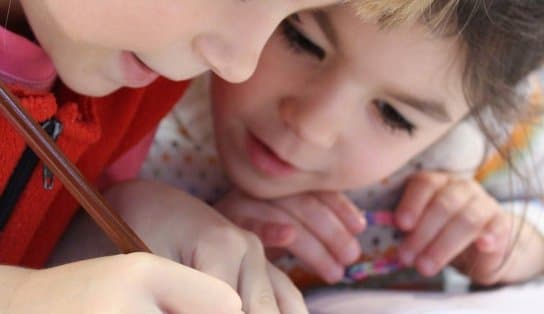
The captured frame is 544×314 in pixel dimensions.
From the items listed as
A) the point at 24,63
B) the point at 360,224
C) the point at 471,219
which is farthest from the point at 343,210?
the point at 24,63

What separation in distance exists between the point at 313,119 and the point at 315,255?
0.54 ft

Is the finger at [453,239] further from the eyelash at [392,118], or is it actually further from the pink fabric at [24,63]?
the pink fabric at [24,63]

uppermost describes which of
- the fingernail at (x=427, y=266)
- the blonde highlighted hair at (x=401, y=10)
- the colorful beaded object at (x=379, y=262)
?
the blonde highlighted hair at (x=401, y=10)

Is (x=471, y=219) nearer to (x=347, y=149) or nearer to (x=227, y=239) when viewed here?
(x=347, y=149)

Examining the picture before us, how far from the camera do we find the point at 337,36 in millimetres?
570

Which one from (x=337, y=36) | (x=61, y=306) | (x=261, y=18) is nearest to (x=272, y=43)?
(x=337, y=36)

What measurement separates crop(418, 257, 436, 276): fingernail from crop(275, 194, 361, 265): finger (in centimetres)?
7

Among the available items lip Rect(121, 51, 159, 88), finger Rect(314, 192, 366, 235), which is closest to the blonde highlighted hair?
lip Rect(121, 51, 159, 88)

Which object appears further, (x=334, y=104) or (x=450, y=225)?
(x=450, y=225)

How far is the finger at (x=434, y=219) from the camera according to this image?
751mm

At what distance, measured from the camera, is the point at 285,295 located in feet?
1.74

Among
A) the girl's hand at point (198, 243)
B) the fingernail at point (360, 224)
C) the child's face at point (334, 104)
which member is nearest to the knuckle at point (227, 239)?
Result: the girl's hand at point (198, 243)

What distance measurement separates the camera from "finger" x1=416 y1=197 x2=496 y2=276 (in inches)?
29.2

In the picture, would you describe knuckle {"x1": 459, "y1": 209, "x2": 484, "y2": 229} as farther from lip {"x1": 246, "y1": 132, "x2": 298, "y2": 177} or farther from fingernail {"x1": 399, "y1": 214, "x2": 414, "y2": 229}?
lip {"x1": 246, "y1": 132, "x2": 298, "y2": 177}
